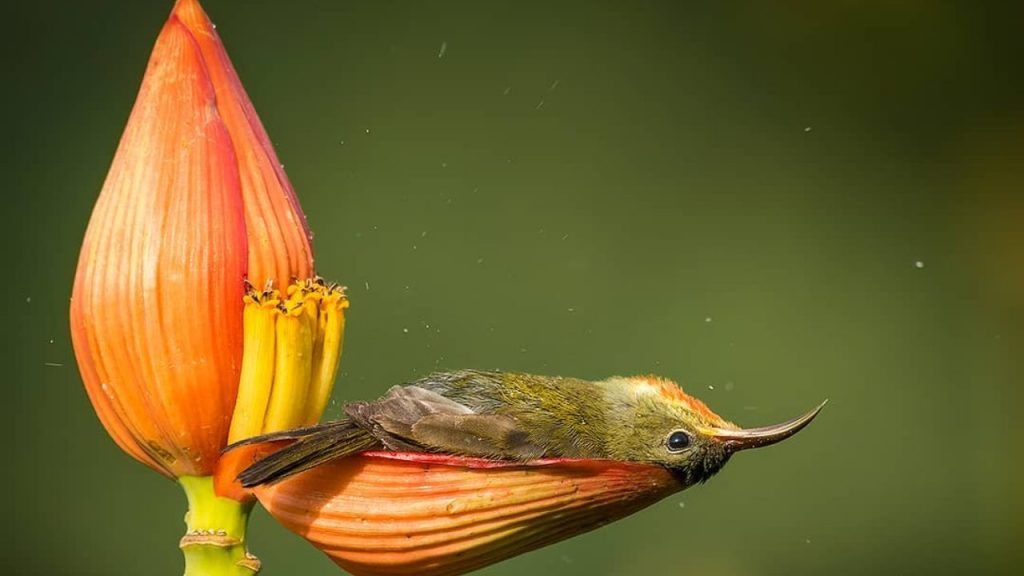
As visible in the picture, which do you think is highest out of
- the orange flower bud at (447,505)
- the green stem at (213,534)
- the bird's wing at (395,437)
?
the bird's wing at (395,437)

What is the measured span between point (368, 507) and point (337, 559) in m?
0.04

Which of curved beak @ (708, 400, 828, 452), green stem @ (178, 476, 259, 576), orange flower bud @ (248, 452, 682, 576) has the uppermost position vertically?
curved beak @ (708, 400, 828, 452)

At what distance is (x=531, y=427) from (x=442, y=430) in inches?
2.2

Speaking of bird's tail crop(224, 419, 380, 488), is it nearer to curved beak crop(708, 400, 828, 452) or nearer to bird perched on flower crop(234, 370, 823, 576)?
bird perched on flower crop(234, 370, 823, 576)

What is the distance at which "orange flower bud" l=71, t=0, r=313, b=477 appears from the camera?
690 mm

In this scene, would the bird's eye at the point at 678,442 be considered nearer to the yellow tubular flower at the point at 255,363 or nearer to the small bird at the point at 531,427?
the small bird at the point at 531,427

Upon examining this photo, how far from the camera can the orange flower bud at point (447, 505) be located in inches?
26.3

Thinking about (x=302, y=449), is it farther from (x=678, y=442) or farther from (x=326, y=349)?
(x=678, y=442)

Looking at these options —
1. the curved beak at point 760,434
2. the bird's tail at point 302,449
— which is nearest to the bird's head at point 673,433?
the curved beak at point 760,434

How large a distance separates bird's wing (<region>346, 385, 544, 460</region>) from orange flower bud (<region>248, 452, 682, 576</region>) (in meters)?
0.01

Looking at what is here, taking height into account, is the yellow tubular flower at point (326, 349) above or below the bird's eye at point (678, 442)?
above

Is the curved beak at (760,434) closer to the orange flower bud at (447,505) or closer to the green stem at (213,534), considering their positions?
the orange flower bud at (447,505)

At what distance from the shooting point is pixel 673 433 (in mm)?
764

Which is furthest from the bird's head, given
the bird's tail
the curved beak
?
the bird's tail
